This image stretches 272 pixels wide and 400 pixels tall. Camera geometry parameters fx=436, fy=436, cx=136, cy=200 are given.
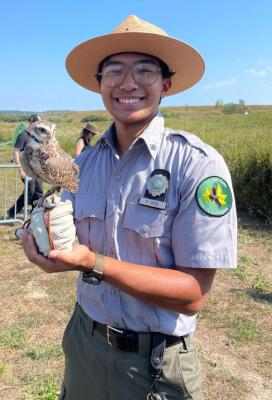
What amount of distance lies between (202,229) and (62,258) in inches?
23.8

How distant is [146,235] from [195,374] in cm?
74

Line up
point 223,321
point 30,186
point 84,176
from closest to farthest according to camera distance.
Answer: point 84,176 < point 223,321 < point 30,186

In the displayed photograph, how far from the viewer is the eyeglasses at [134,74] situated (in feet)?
6.76

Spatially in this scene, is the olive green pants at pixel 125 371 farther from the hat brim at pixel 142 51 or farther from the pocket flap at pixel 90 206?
the hat brim at pixel 142 51

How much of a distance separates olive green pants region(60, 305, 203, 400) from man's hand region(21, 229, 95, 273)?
492 mm

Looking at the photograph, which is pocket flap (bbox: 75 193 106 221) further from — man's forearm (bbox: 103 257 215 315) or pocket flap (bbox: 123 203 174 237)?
man's forearm (bbox: 103 257 215 315)

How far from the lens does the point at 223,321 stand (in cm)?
571

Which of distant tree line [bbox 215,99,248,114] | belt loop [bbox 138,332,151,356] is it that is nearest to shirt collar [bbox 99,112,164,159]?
belt loop [bbox 138,332,151,356]

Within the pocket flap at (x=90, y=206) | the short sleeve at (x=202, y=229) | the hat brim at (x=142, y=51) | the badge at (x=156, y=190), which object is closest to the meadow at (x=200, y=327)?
the hat brim at (x=142, y=51)

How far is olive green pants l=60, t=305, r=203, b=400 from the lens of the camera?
2029 mm

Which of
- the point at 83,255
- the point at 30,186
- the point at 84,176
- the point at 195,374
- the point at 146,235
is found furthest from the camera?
the point at 30,186

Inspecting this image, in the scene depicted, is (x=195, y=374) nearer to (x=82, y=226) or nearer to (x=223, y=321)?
(x=82, y=226)

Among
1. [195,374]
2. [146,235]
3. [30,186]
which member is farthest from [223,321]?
[30,186]

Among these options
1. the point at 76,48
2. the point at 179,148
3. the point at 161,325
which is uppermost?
the point at 76,48
